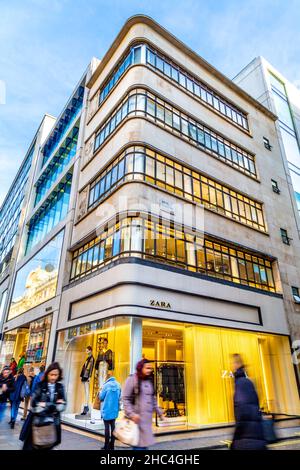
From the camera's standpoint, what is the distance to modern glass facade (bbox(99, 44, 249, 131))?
16.9 meters

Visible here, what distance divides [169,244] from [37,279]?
12038 mm

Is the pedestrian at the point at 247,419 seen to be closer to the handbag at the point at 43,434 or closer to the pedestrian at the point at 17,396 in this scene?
the handbag at the point at 43,434

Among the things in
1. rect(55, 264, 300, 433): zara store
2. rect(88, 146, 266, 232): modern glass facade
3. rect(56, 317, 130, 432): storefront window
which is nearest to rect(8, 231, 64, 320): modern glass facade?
rect(55, 264, 300, 433): zara store

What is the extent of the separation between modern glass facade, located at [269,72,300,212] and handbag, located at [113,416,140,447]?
2185 cm

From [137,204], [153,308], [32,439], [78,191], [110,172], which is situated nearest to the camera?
[32,439]

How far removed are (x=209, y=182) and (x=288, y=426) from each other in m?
12.3

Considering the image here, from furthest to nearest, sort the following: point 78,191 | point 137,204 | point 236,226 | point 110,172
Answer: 1. point 78,191
2. point 236,226
3. point 110,172
4. point 137,204

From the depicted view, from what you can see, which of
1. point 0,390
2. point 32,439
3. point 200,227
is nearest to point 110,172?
point 200,227

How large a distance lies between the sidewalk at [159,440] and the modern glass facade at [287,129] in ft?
57.9

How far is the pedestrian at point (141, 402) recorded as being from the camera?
15.1ft

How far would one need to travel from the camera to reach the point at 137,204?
12.9 metres

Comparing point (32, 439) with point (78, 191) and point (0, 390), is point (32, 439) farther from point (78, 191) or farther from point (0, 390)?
point (78, 191)

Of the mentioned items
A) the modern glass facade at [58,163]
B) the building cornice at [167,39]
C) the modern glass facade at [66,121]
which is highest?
the modern glass facade at [66,121]

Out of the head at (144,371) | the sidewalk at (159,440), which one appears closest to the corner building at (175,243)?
the sidewalk at (159,440)
